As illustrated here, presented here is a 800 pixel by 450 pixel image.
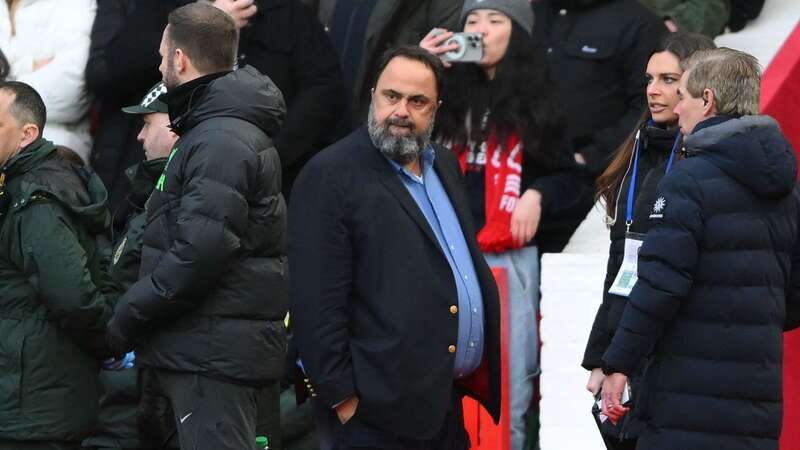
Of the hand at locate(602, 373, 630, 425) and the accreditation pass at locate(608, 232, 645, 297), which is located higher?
the accreditation pass at locate(608, 232, 645, 297)

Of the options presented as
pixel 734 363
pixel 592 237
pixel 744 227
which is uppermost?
pixel 744 227

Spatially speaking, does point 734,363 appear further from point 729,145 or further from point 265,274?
point 265,274

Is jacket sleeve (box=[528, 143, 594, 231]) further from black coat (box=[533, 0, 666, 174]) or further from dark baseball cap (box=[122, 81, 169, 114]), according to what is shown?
dark baseball cap (box=[122, 81, 169, 114])

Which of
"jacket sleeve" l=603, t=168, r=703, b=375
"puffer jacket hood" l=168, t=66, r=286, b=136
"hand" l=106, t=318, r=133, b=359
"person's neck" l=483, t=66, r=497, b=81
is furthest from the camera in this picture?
"person's neck" l=483, t=66, r=497, b=81

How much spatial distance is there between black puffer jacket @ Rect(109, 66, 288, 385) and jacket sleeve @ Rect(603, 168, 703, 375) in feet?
5.10

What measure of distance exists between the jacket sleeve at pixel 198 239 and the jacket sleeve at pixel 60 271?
72 centimetres

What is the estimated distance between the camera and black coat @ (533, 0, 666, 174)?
867cm

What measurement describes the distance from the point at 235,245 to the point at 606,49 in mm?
2965

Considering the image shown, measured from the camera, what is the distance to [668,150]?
21.1ft

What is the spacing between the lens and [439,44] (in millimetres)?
8508

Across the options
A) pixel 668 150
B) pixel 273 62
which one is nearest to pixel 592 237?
pixel 273 62

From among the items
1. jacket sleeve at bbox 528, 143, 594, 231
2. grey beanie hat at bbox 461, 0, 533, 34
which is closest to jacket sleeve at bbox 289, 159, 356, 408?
jacket sleeve at bbox 528, 143, 594, 231

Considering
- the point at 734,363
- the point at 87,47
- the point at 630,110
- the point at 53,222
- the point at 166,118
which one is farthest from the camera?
the point at 87,47

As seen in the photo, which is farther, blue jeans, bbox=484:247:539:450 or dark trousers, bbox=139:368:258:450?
blue jeans, bbox=484:247:539:450
